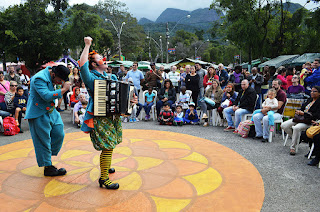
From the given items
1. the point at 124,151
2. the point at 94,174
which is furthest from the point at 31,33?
the point at 94,174

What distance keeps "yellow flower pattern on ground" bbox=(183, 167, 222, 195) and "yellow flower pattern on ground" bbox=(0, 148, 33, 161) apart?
10.9ft

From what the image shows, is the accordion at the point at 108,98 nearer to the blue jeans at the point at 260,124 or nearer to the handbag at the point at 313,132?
the handbag at the point at 313,132

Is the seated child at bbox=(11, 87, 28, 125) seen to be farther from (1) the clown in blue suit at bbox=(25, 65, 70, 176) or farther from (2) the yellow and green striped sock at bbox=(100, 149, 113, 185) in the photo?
(2) the yellow and green striped sock at bbox=(100, 149, 113, 185)

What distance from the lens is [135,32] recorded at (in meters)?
47.5

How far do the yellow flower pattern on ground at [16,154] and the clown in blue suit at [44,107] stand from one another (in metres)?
1.47

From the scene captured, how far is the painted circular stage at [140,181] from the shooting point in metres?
3.02

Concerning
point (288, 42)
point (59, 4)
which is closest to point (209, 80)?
point (59, 4)

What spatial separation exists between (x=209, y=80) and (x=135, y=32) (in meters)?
41.5

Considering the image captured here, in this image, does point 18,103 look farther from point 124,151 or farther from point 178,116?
point 178,116

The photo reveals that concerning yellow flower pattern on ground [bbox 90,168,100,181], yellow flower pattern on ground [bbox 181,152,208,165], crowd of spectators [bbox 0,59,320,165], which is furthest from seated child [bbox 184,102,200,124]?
yellow flower pattern on ground [bbox 90,168,100,181]

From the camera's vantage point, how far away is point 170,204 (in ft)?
9.96

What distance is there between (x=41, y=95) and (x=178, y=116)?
4.99 metres

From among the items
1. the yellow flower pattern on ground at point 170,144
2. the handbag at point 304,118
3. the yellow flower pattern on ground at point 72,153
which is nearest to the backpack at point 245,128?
the handbag at point 304,118

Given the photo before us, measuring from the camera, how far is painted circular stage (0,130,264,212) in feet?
9.92
